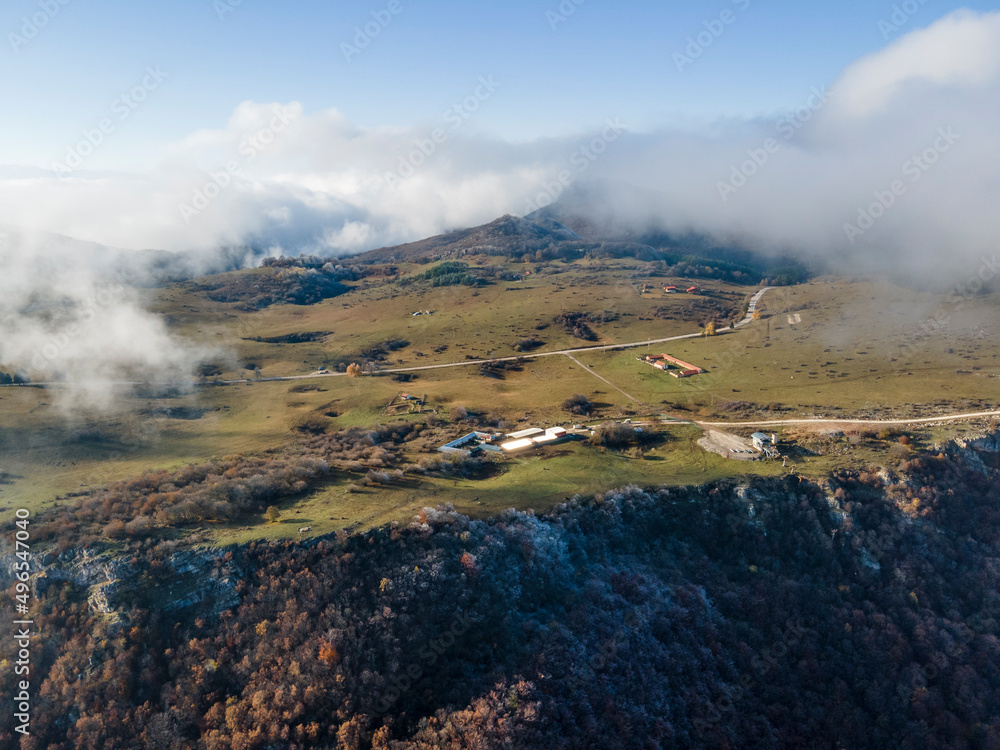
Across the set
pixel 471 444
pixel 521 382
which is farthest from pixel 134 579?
pixel 521 382

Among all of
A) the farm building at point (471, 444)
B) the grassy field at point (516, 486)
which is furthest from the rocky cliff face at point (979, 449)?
the farm building at point (471, 444)

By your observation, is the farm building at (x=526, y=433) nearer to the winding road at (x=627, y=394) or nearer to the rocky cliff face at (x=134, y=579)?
the winding road at (x=627, y=394)

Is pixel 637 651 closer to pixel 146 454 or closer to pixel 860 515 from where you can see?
pixel 860 515

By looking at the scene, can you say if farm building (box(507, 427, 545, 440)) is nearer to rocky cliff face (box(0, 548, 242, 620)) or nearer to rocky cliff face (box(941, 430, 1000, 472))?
rocky cliff face (box(0, 548, 242, 620))

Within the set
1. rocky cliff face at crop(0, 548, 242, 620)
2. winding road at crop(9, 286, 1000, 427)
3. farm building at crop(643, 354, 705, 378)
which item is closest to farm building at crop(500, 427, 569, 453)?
winding road at crop(9, 286, 1000, 427)

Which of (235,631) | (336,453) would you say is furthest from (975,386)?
(235,631)

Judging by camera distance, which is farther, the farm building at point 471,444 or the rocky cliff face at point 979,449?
the rocky cliff face at point 979,449
